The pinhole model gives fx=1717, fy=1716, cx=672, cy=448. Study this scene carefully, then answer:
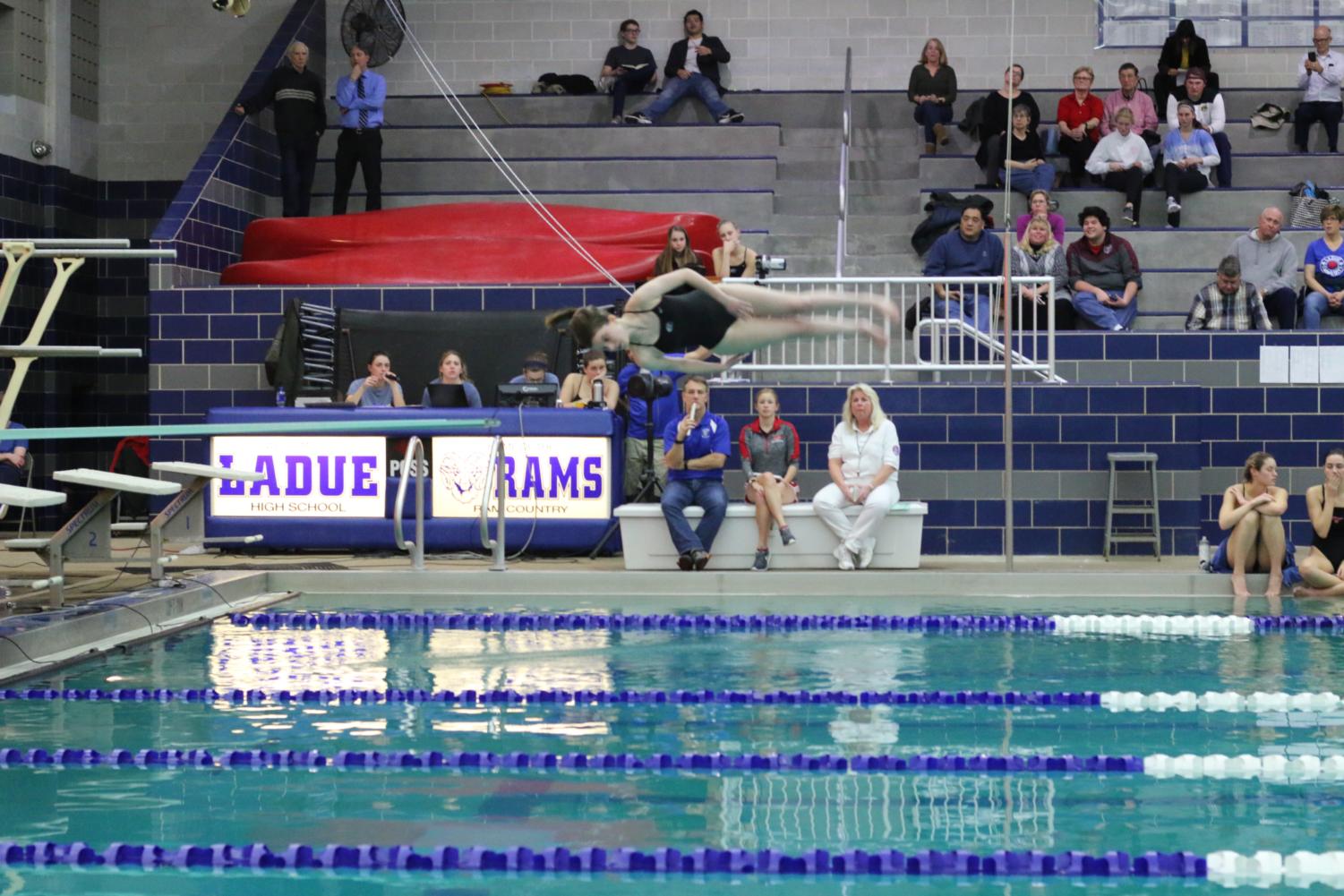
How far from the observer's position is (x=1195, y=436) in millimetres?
13305

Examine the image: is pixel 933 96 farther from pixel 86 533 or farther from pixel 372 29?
pixel 86 533

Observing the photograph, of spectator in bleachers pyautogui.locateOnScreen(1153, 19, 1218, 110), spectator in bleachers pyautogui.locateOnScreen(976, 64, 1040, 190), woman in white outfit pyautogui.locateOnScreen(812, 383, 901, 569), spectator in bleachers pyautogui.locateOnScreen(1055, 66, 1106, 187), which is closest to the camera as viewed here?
woman in white outfit pyautogui.locateOnScreen(812, 383, 901, 569)

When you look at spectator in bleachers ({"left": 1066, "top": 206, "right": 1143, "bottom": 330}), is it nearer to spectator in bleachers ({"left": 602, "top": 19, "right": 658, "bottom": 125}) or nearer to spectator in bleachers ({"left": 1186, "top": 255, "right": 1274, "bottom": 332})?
spectator in bleachers ({"left": 1186, "top": 255, "right": 1274, "bottom": 332})

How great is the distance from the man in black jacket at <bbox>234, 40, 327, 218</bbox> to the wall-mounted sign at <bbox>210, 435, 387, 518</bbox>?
3.91 metres

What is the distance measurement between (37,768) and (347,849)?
2007 millimetres

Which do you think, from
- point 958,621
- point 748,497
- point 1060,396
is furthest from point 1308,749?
point 1060,396

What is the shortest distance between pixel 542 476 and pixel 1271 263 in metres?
6.46

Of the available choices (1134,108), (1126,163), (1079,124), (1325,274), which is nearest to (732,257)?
(1126,163)

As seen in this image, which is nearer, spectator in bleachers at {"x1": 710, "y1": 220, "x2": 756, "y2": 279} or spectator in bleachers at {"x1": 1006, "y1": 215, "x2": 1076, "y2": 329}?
spectator in bleachers at {"x1": 710, "y1": 220, "x2": 756, "y2": 279}

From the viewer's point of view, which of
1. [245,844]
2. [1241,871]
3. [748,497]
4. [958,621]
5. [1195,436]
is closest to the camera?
[1241,871]

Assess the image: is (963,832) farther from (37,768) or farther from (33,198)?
(33,198)

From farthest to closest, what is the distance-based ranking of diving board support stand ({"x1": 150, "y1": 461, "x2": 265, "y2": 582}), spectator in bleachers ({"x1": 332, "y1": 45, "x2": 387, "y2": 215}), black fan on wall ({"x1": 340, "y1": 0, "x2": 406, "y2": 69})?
1. black fan on wall ({"x1": 340, "y1": 0, "x2": 406, "y2": 69})
2. spectator in bleachers ({"x1": 332, "y1": 45, "x2": 387, "y2": 215})
3. diving board support stand ({"x1": 150, "y1": 461, "x2": 265, "y2": 582})

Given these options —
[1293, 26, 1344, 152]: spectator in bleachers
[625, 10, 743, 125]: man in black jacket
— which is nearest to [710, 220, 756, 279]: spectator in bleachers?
[625, 10, 743, 125]: man in black jacket

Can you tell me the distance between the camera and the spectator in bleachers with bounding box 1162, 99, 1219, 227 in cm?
1602
